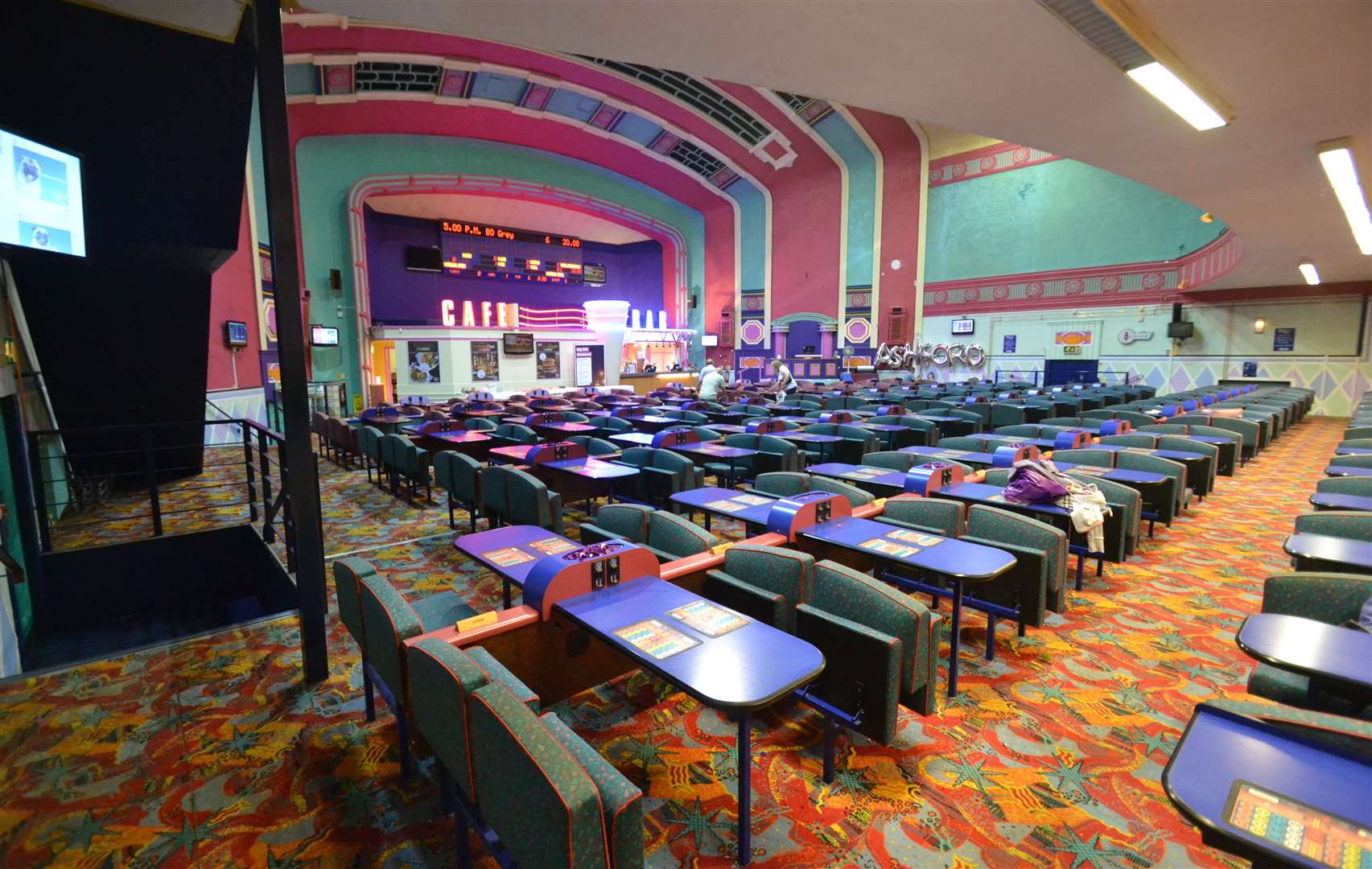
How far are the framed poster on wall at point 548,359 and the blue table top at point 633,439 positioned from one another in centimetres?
1368

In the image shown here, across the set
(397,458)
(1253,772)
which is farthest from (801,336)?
(1253,772)

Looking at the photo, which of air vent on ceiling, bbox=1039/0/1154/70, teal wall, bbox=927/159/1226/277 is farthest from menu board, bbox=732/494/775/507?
teal wall, bbox=927/159/1226/277

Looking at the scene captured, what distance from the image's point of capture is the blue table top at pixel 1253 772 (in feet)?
3.78

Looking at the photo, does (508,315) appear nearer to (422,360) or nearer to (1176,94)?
(422,360)

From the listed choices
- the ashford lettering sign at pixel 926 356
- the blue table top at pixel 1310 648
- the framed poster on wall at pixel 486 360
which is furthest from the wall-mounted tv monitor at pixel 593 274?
the blue table top at pixel 1310 648

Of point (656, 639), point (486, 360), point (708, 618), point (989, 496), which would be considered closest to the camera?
point (656, 639)

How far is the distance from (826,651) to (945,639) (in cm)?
160

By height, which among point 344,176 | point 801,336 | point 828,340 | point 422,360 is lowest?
point 422,360

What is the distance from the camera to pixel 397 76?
14.9 metres

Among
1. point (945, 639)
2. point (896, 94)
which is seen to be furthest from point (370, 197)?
point (945, 639)

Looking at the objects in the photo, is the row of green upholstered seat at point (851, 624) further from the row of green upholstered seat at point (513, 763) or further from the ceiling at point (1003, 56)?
the ceiling at point (1003, 56)

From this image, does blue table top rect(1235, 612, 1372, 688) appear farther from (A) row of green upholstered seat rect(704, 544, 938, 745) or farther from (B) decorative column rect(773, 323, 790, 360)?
(B) decorative column rect(773, 323, 790, 360)

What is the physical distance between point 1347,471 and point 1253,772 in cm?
502

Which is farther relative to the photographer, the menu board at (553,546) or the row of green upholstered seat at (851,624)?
the menu board at (553,546)
